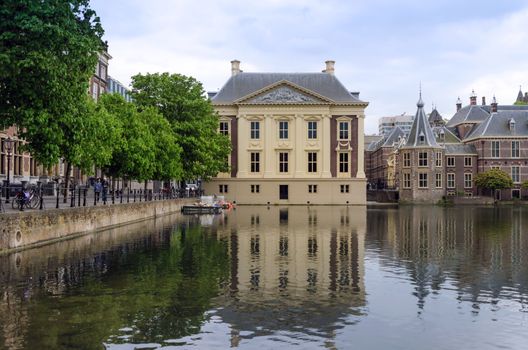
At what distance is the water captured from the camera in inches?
437

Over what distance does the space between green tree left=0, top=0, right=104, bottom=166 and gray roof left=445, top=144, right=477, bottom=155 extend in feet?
258

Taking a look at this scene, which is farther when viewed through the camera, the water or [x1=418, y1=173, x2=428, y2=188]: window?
[x1=418, y1=173, x2=428, y2=188]: window

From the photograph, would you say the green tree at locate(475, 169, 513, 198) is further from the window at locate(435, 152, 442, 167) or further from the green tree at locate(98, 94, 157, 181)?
the green tree at locate(98, 94, 157, 181)

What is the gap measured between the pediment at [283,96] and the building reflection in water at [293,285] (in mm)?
52791

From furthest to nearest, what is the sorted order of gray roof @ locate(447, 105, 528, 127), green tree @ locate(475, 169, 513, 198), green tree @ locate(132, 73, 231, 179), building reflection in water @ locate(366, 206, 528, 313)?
gray roof @ locate(447, 105, 528, 127) < green tree @ locate(475, 169, 513, 198) < green tree @ locate(132, 73, 231, 179) < building reflection in water @ locate(366, 206, 528, 313)

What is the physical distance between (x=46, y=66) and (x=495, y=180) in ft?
257

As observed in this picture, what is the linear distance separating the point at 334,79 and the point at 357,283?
7087 cm

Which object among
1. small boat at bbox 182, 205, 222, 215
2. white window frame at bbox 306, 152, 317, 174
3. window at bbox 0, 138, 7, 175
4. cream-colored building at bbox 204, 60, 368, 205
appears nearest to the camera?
window at bbox 0, 138, 7, 175

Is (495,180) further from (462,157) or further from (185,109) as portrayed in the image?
(185,109)

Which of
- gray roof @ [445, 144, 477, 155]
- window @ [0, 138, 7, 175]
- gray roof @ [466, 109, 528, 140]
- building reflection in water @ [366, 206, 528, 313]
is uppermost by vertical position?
gray roof @ [466, 109, 528, 140]

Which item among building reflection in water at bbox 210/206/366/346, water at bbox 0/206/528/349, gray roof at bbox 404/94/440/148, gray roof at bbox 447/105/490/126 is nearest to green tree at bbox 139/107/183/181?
building reflection in water at bbox 210/206/366/346

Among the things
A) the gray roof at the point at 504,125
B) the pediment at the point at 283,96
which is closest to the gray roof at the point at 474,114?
the gray roof at the point at 504,125

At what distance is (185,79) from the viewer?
212 feet

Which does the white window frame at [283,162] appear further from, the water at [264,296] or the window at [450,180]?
the water at [264,296]
